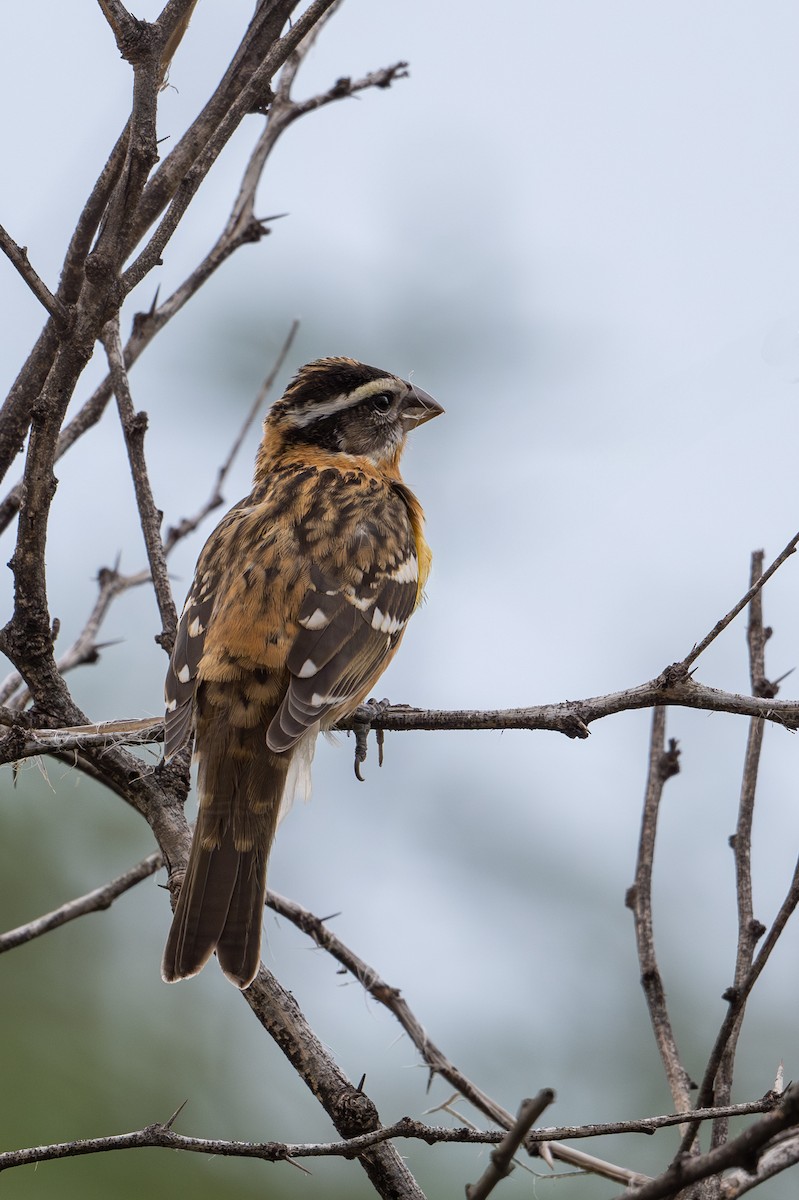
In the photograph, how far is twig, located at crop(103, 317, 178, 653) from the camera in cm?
392

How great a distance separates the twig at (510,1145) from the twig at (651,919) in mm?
1194

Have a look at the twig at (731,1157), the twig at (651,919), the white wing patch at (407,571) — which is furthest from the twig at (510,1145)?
the white wing patch at (407,571)

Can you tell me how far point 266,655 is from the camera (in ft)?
13.1

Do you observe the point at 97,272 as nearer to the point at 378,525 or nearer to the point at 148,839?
the point at 378,525

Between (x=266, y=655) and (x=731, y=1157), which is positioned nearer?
(x=731, y=1157)

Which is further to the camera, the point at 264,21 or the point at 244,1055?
the point at 244,1055

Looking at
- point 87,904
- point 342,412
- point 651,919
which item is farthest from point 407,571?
point 651,919

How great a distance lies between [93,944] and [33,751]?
5.50 m

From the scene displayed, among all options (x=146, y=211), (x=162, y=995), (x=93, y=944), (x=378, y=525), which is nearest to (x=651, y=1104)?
(x=162, y=995)

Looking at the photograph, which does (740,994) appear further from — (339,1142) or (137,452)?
(137,452)

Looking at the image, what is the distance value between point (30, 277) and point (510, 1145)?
6.61 feet

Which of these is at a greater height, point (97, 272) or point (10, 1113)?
point (97, 272)

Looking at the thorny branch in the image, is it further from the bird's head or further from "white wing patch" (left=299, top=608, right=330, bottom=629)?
the bird's head

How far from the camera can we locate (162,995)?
306 inches
